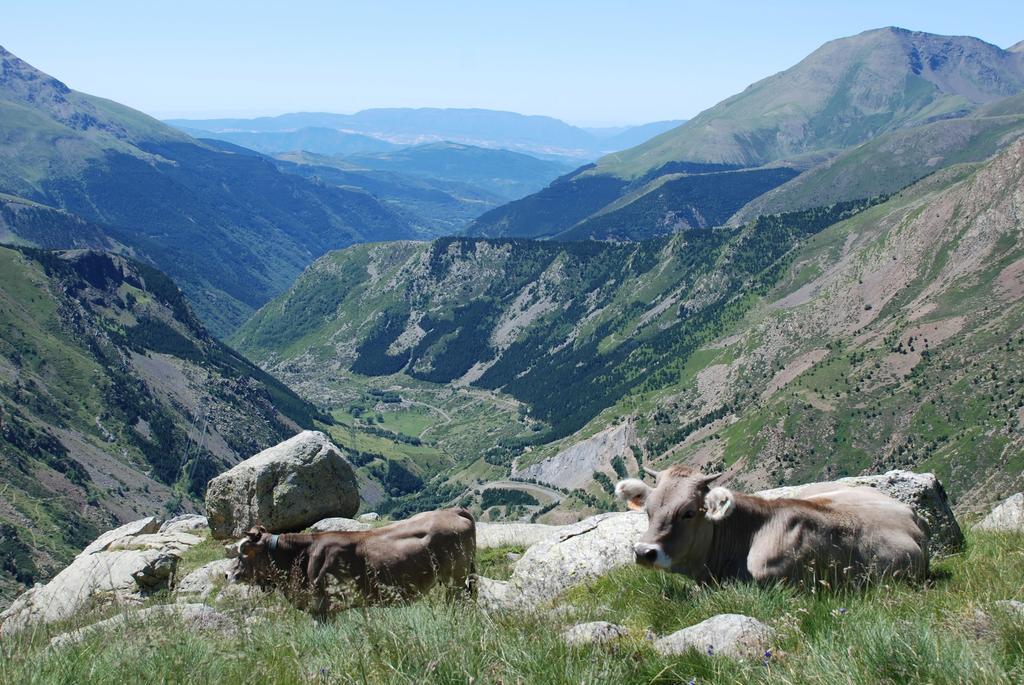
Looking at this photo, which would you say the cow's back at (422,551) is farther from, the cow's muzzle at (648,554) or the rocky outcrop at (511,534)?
the rocky outcrop at (511,534)

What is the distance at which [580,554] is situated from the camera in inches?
789

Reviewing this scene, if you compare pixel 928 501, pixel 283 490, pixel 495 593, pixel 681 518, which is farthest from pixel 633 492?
pixel 283 490

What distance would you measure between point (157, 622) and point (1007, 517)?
61.9 ft

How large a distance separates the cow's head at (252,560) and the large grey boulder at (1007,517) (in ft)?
51.5

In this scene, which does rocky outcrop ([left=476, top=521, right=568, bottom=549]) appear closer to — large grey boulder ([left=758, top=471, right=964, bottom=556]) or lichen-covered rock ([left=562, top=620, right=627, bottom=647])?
large grey boulder ([left=758, top=471, right=964, bottom=556])

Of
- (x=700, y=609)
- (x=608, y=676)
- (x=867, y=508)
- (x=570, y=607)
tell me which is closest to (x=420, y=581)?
(x=570, y=607)

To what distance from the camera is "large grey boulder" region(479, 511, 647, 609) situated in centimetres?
1723

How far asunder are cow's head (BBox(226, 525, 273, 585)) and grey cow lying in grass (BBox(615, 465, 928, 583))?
807 cm

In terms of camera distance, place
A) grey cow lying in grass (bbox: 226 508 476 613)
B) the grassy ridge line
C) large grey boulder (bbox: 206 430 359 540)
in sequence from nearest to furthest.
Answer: the grassy ridge line, grey cow lying in grass (bbox: 226 508 476 613), large grey boulder (bbox: 206 430 359 540)

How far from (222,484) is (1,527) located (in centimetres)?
15546

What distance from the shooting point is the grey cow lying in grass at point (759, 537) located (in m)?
13.7

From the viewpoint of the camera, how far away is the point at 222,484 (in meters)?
32.4

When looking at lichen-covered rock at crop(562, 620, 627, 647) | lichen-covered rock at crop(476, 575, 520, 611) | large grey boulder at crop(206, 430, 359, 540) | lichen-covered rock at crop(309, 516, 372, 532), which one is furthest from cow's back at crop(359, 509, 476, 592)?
large grey boulder at crop(206, 430, 359, 540)

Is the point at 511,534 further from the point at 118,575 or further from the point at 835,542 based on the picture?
the point at 835,542
